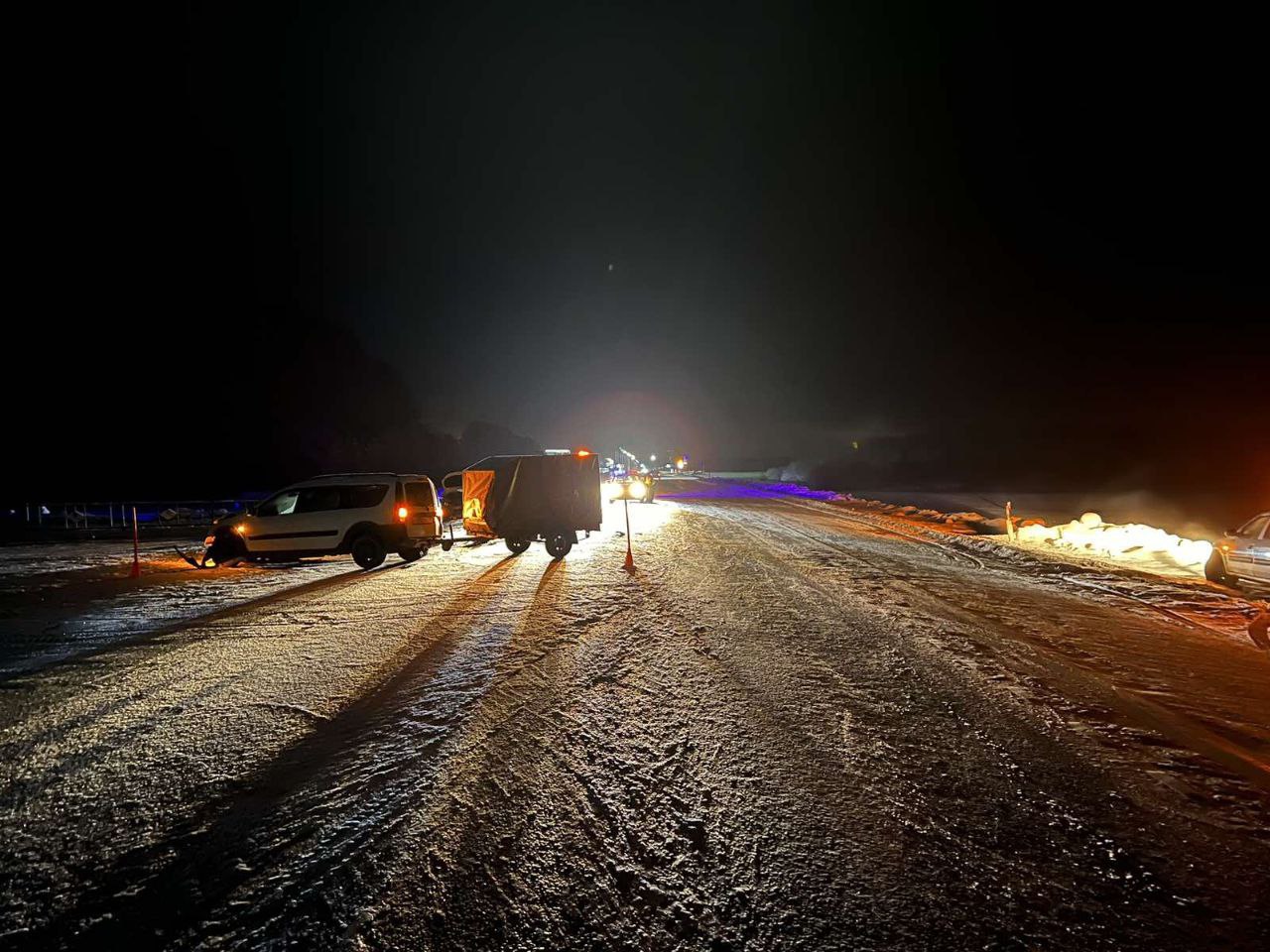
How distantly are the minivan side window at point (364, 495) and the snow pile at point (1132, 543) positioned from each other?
52.1ft

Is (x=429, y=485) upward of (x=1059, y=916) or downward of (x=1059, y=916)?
upward

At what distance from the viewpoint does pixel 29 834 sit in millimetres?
3490

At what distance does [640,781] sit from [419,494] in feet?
36.0

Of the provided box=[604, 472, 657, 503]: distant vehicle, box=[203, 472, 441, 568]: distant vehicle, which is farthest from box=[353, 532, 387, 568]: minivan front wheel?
box=[604, 472, 657, 503]: distant vehicle

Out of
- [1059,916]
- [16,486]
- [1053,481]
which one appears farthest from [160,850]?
[1053,481]

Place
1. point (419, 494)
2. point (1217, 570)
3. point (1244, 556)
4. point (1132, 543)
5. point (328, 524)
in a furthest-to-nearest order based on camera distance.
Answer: point (1132, 543) < point (419, 494) < point (328, 524) < point (1217, 570) < point (1244, 556)

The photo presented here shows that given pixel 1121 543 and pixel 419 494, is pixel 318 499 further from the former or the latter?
pixel 1121 543

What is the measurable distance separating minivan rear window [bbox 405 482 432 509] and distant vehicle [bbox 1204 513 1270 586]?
48.4 feet

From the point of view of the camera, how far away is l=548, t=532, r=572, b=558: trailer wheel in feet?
46.0

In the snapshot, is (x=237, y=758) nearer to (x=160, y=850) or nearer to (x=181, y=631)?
(x=160, y=850)

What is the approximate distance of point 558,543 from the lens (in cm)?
1406

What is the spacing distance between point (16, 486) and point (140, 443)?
8.57 metres

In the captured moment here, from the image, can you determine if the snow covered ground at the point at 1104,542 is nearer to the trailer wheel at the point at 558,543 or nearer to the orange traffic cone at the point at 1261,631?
the orange traffic cone at the point at 1261,631

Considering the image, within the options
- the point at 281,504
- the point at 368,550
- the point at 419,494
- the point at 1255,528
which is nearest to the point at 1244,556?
the point at 1255,528
